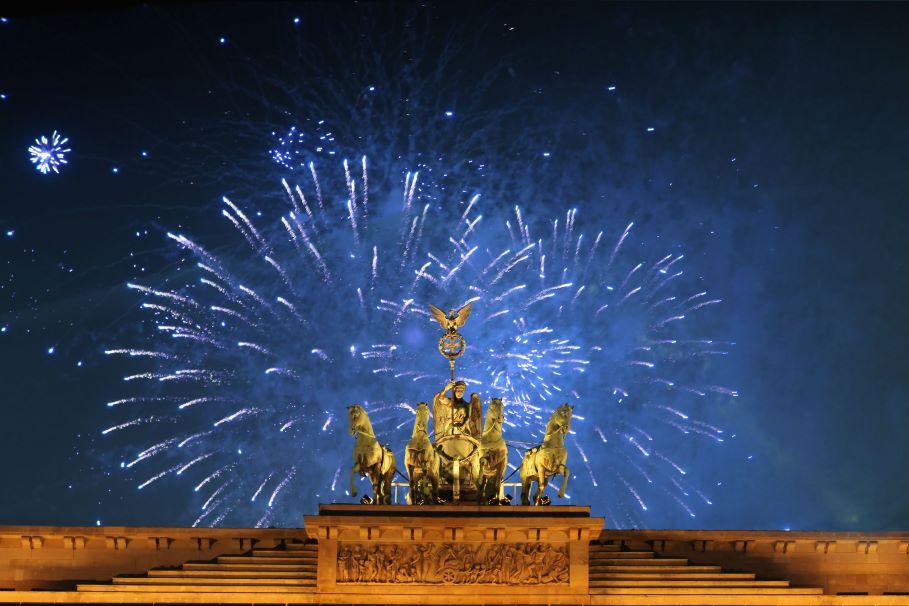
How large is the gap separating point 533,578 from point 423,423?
367 cm

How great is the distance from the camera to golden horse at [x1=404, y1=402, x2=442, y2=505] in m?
20.0

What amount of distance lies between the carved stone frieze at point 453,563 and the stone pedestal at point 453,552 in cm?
2

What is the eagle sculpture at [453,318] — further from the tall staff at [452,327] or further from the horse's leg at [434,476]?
the horse's leg at [434,476]

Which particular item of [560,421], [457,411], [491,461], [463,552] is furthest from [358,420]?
[560,421]

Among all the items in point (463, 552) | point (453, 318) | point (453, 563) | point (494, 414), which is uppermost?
point (453, 318)

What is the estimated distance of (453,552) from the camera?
1850cm

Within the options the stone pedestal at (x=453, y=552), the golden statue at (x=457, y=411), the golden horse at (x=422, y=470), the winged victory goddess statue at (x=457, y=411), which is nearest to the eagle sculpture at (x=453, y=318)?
the winged victory goddess statue at (x=457, y=411)

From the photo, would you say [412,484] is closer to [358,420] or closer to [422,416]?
[422,416]

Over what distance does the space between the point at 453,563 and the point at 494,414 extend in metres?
2.82

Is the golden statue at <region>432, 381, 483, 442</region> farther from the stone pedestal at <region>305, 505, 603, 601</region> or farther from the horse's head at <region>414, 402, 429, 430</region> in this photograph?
the stone pedestal at <region>305, 505, 603, 601</region>

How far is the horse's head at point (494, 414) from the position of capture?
19875mm

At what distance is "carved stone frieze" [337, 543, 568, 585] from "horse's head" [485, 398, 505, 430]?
89.4 inches

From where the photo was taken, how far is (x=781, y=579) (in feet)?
67.6

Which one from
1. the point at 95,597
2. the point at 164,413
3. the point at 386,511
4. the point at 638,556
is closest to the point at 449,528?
the point at 386,511
